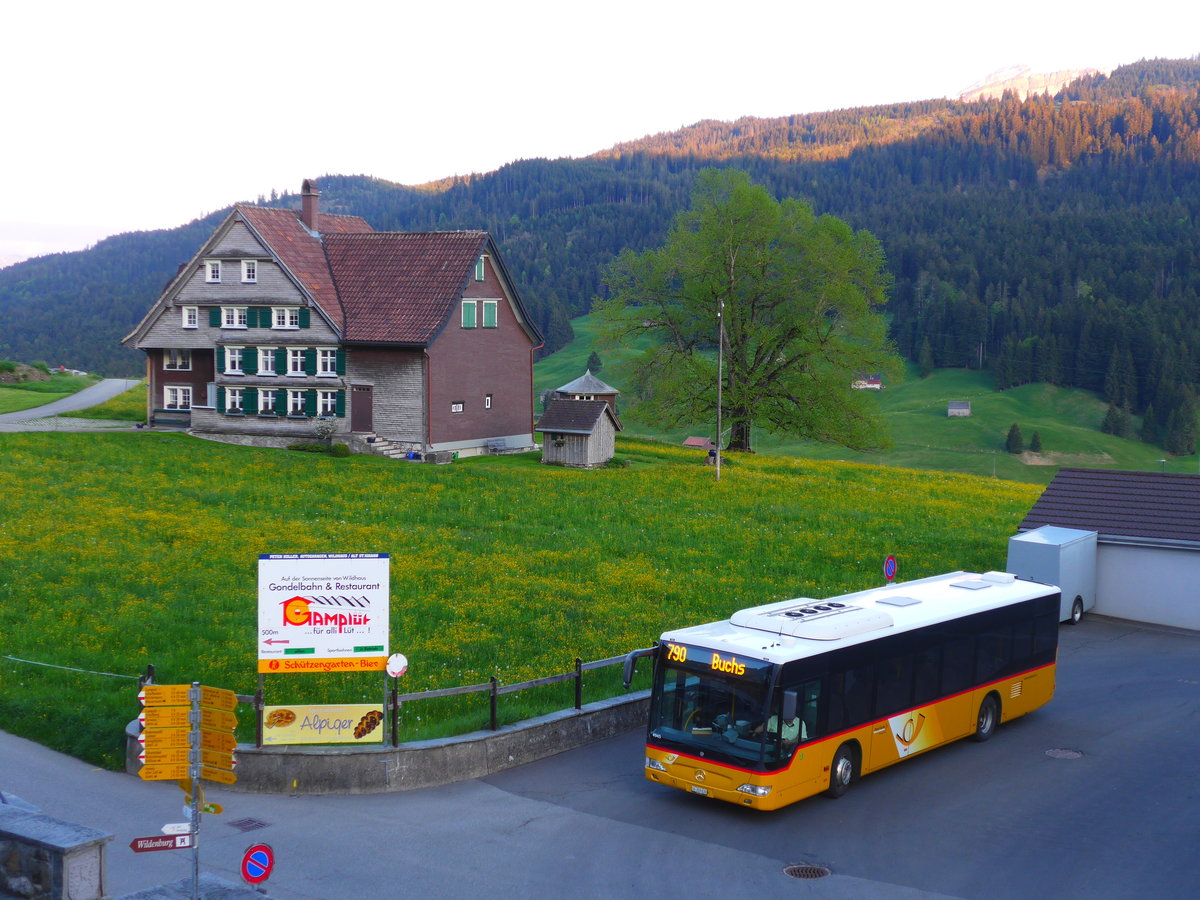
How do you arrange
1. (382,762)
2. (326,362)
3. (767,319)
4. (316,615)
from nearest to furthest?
(382,762), (316,615), (326,362), (767,319)

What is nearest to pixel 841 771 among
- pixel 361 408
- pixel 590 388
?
pixel 361 408

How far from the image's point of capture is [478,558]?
105 feet

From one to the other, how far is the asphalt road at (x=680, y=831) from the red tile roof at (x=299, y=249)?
38.8 metres

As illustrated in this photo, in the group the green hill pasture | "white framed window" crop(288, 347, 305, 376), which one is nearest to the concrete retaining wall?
"white framed window" crop(288, 347, 305, 376)

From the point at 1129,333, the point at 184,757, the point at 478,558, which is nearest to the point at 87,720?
the point at 184,757

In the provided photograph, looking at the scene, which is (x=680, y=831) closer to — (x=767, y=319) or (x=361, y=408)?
(x=361, y=408)

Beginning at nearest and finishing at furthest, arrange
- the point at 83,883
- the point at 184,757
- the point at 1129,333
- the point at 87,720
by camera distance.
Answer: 1. the point at 83,883
2. the point at 184,757
3. the point at 87,720
4. the point at 1129,333

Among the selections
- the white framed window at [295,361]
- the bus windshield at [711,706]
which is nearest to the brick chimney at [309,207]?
the white framed window at [295,361]

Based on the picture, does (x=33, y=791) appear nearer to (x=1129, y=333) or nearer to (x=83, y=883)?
(x=83, y=883)

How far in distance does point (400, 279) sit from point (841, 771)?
4316cm

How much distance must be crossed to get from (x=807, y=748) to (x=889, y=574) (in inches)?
400

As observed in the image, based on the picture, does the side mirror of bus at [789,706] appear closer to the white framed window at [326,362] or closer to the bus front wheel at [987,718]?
the bus front wheel at [987,718]

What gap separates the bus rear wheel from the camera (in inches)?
675

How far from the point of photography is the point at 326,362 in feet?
180
